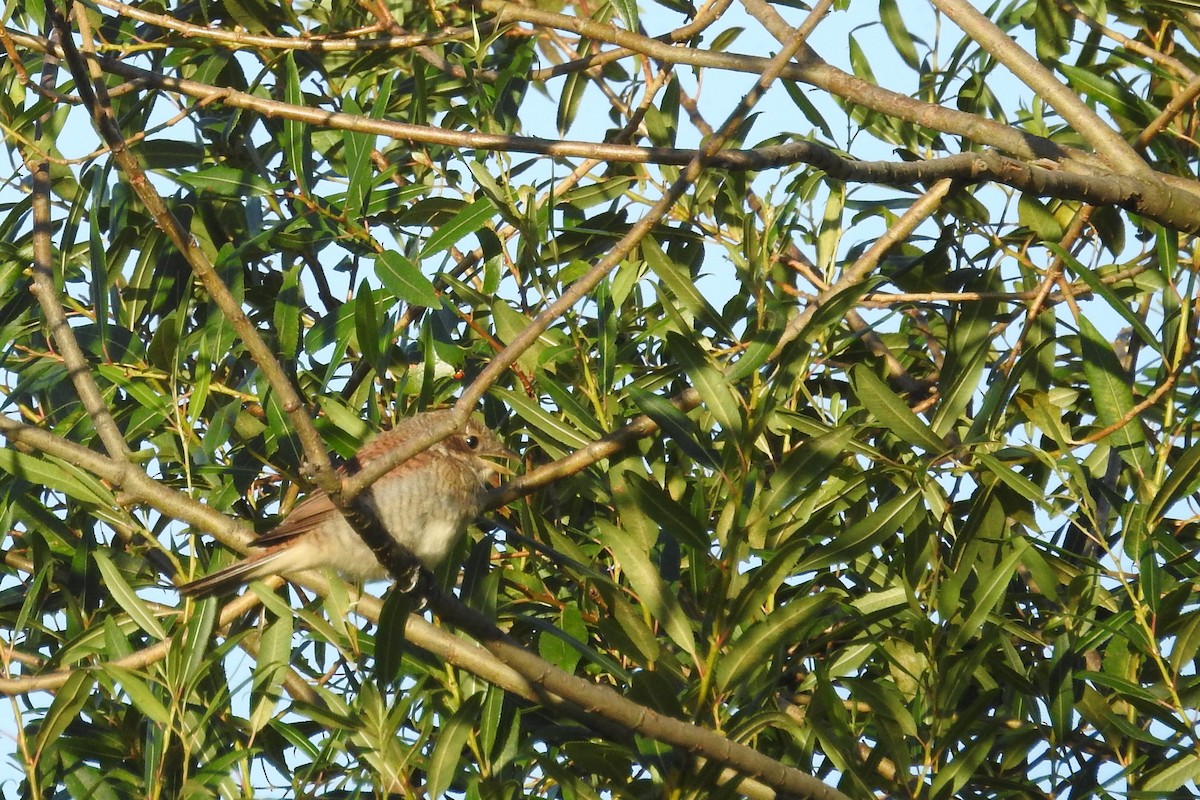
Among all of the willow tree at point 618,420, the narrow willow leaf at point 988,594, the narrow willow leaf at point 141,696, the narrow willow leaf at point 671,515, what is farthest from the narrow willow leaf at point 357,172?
the narrow willow leaf at point 988,594

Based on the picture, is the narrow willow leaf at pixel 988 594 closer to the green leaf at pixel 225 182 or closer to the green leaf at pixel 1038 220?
the green leaf at pixel 1038 220

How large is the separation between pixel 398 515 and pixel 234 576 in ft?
4.02

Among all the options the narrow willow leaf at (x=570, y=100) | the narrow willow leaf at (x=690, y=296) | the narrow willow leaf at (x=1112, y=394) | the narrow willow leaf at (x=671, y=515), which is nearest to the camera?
the narrow willow leaf at (x=671, y=515)

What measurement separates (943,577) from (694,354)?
3.24 feet

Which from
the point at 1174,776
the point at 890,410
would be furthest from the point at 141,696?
the point at 1174,776

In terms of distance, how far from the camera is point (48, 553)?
169 inches

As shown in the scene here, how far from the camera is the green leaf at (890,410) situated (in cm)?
366

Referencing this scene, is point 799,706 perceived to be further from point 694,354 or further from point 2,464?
point 2,464

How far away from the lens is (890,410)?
12.1 ft

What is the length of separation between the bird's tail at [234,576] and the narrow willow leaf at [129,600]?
12 cm

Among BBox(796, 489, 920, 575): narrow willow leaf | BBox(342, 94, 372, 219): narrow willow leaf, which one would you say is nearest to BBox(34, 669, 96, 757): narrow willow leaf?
BBox(342, 94, 372, 219): narrow willow leaf

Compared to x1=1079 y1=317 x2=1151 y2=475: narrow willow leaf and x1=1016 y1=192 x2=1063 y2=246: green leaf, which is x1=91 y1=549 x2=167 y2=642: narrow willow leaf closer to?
x1=1079 y1=317 x2=1151 y2=475: narrow willow leaf

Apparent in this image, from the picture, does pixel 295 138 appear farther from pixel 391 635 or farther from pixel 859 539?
pixel 859 539

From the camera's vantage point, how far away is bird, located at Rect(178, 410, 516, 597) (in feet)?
13.7
